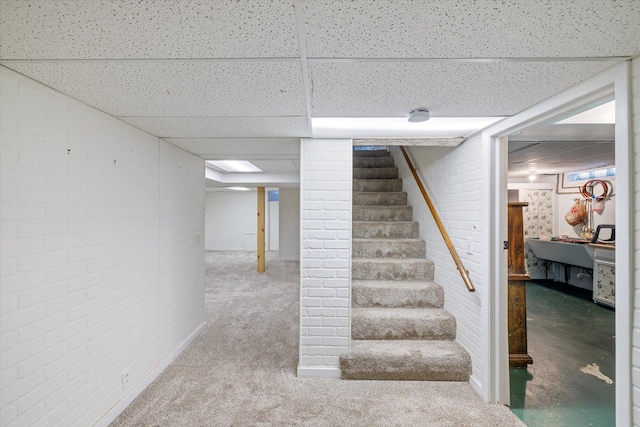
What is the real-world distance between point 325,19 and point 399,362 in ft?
7.80

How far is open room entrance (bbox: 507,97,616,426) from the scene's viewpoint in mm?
2084

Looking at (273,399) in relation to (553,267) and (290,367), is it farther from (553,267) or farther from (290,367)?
(553,267)

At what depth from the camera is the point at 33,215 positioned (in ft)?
4.36

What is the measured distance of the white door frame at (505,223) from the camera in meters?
1.14

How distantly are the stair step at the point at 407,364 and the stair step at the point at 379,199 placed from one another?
Answer: 190 centimetres

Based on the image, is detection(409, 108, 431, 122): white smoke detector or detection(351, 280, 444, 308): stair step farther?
detection(351, 280, 444, 308): stair step

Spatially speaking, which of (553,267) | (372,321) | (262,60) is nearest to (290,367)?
(372,321)

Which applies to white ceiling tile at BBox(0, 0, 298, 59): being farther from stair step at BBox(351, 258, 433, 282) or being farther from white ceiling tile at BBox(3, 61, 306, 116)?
stair step at BBox(351, 258, 433, 282)

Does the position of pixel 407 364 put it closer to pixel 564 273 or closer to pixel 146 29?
pixel 146 29

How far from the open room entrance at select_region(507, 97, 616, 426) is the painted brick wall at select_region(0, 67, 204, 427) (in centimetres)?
275

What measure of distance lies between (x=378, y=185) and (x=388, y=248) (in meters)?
1.16

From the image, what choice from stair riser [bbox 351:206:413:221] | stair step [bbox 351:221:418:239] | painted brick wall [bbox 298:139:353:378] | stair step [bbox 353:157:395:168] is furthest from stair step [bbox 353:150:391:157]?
painted brick wall [bbox 298:139:353:378]

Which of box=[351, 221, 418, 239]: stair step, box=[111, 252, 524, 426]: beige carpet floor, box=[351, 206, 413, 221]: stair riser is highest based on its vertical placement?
box=[351, 206, 413, 221]: stair riser

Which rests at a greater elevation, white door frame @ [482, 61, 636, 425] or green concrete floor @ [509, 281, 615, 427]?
white door frame @ [482, 61, 636, 425]
